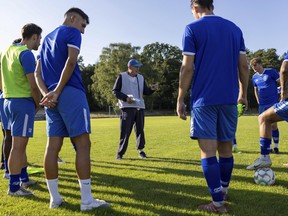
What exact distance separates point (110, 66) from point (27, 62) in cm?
7366

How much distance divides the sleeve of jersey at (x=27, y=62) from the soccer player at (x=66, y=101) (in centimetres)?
60

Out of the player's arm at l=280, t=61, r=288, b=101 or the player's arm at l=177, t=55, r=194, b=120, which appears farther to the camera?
the player's arm at l=280, t=61, r=288, b=101

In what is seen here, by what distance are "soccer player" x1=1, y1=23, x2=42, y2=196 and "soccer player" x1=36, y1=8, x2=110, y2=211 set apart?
0.69 meters

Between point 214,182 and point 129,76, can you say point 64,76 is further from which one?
point 129,76

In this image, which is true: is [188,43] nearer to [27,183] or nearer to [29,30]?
[29,30]

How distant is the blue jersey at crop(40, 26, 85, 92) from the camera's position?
14.1 feet

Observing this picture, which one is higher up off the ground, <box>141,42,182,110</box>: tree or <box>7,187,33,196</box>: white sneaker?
<box>141,42,182,110</box>: tree

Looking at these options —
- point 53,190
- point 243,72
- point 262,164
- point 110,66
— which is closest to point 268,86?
point 262,164

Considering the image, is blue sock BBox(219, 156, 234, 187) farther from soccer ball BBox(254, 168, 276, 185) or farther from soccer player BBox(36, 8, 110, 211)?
soccer player BBox(36, 8, 110, 211)

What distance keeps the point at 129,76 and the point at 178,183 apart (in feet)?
13.4

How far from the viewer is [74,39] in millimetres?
4262

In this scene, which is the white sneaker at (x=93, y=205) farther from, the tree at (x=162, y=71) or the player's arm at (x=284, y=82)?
the tree at (x=162, y=71)

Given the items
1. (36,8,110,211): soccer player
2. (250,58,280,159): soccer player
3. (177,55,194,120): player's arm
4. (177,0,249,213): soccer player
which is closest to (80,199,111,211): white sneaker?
(36,8,110,211): soccer player

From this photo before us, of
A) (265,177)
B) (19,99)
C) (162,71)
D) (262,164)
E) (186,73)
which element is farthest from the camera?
(162,71)
